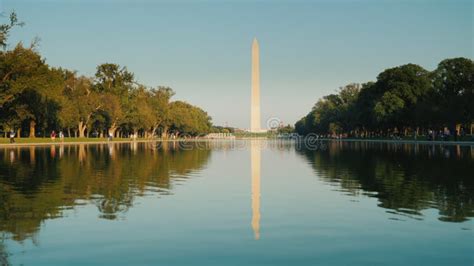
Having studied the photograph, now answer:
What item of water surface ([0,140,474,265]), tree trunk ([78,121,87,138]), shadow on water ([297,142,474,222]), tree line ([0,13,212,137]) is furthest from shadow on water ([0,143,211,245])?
tree trunk ([78,121,87,138])

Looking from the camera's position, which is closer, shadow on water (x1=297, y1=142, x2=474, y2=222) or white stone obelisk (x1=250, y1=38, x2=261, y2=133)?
shadow on water (x1=297, y1=142, x2=474, y2=222)

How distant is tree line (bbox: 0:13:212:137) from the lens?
5997cm

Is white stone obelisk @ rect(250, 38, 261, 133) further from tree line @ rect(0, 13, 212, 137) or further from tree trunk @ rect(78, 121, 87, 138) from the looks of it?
tree trunk @ rect(78, 121, 87, 138)

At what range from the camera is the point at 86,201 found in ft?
44.9

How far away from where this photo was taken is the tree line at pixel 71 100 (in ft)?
197

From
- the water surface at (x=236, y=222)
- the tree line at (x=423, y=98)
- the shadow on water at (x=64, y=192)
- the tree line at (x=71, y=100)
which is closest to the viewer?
the water surface at (x=236, y=222)

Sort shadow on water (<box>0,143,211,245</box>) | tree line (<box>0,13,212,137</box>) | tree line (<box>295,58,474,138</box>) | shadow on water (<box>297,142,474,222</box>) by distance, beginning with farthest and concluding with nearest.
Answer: tree line (<box>295,58,474,138</box>), tree line (<box>0,13,212,137</box>), shadow on water (<box>297,142,474,222</box>), shadow on water (<box>0,143,211,245</box>)

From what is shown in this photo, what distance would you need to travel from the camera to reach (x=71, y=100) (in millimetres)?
90125

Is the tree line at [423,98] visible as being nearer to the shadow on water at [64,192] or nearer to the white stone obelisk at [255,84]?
the white stone obelisk at [255,84]

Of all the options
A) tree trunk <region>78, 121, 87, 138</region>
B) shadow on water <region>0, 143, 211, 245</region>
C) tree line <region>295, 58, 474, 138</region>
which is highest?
tree line <region>295, 58, 474, 138</region>

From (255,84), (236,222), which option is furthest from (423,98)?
(236,222)

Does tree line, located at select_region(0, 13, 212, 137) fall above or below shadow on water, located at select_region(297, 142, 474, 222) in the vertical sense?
above

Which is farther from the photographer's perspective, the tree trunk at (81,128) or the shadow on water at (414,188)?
the tree trunk at (81,128)

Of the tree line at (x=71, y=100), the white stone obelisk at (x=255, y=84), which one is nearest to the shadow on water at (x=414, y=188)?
the tree line at (x=71, y=100)
